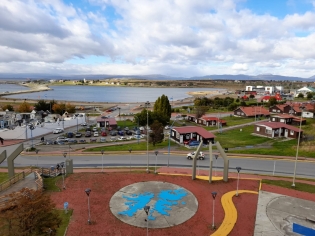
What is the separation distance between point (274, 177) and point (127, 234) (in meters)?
19.3

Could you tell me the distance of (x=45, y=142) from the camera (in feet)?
154

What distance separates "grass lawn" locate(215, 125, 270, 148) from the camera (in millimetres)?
44219

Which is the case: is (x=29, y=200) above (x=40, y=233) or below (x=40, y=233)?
above

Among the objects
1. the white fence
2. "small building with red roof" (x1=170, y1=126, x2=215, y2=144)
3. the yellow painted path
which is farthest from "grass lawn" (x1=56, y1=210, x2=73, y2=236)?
the white fence

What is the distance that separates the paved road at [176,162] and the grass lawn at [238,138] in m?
8.94

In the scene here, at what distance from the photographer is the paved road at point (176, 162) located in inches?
1218

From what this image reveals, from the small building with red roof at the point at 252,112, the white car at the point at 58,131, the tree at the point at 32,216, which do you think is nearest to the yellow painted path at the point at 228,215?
the tree at the point at 32,216

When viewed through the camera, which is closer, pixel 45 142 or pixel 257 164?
pixel 257 164

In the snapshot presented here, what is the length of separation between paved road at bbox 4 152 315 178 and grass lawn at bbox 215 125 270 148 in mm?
8942

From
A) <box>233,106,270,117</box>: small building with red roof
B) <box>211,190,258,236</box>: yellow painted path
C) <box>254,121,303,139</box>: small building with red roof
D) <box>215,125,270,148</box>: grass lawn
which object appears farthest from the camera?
<box>233,106,270,117</box>: small building with red roof

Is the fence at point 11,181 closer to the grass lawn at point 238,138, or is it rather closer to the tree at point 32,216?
the tree at point 32,216

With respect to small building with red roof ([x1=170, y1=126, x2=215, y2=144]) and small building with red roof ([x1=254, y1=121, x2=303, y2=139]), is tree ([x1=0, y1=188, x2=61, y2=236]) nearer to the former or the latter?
small building with red roof ([x1=170, y1=126, x2=215, y2=144])

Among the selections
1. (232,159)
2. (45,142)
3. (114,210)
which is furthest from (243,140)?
(45,142)

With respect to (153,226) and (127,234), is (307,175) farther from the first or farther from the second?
(127,234)
